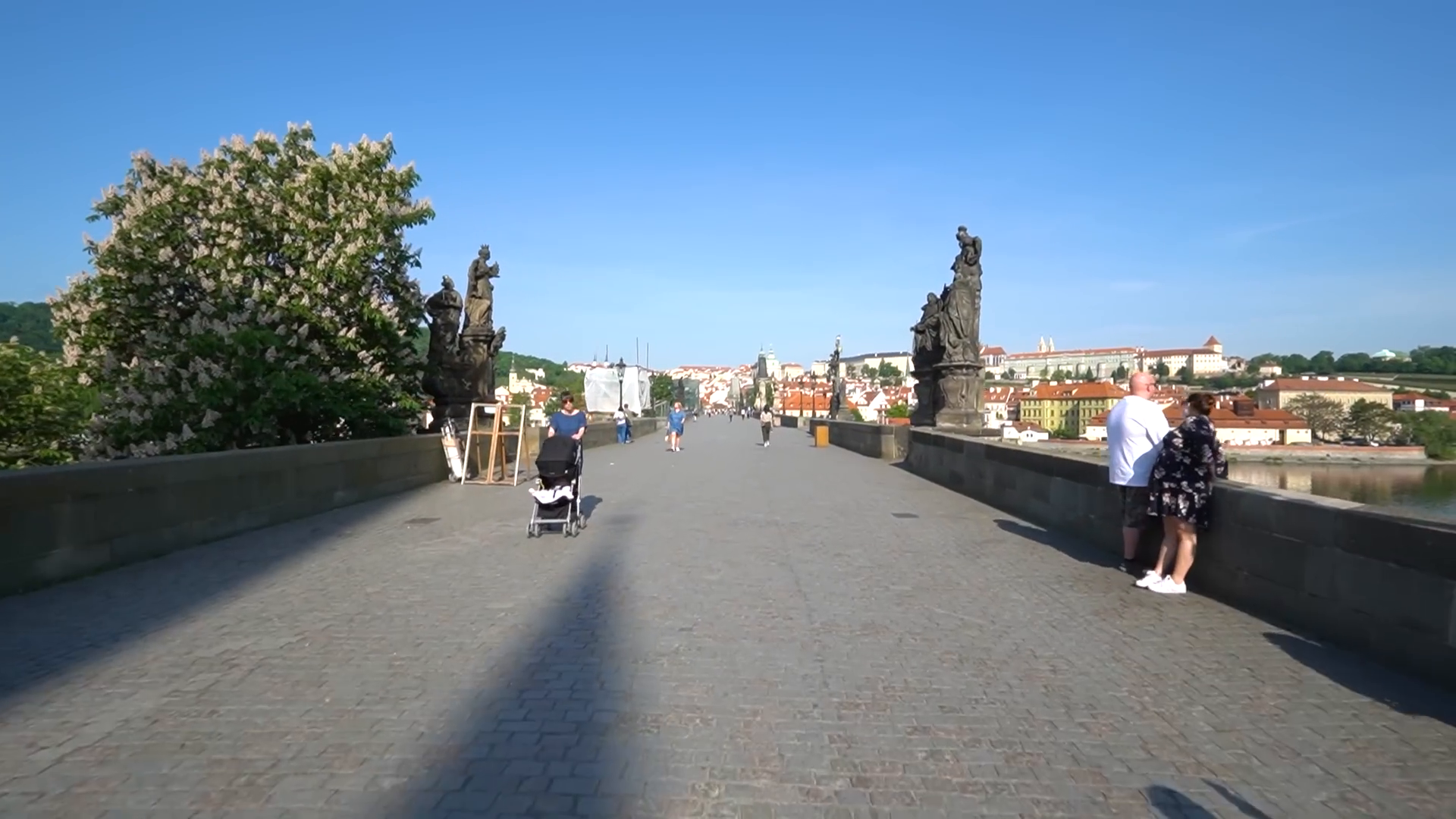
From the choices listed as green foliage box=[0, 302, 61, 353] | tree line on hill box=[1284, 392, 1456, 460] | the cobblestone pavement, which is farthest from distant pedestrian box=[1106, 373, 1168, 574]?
green foliage box=[0, 302, 61, 353]

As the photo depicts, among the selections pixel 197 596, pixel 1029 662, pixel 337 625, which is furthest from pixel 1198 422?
pixel 197 596

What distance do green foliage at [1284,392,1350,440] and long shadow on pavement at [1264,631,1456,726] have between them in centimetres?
951

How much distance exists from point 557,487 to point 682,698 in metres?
6.17

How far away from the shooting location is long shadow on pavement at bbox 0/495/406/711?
5.54m

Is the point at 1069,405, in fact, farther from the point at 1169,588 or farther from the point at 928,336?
the point at 1169,588

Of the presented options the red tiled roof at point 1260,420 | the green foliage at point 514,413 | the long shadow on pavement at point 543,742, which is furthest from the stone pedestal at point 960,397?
the long shadow on pavement at point 543,742

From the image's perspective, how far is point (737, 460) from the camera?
86.9 feet

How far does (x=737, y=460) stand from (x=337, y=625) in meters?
20.3

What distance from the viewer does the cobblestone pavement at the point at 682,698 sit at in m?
3.72

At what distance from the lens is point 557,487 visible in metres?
10.8

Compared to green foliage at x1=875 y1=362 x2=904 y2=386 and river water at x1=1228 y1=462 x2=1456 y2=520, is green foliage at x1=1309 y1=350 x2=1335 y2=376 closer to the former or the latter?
river water at x1=1228 y1=462 x2=1456 y2=520

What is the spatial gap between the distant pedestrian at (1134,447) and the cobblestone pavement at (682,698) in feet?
2.05

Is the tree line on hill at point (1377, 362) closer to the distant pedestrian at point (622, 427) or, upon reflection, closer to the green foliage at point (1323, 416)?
the green foliage at point (1323, 416)

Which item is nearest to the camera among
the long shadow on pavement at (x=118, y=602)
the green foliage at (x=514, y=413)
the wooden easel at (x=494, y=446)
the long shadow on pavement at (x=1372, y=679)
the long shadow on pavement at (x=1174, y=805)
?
the long shadow on pavement at (x=1174, y=805)
